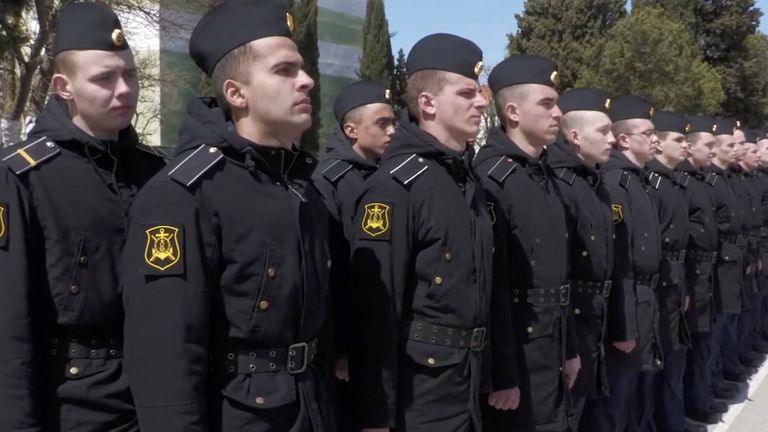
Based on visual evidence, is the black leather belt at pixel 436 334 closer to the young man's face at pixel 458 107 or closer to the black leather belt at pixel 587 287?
the young man's face at pixel 458 107

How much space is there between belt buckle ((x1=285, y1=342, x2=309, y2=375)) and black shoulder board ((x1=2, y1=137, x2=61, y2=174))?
1005mm

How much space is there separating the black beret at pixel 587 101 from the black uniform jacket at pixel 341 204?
1.30 m

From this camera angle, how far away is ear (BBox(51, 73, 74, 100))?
9.18 ft

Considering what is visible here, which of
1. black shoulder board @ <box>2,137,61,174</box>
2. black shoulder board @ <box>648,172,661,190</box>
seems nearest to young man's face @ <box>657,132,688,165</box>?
black shoulder board @ <box>648,172,661,190</box>

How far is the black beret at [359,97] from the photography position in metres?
6.04

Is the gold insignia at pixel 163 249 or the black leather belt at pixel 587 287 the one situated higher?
the gold insignia at pixel 163 249

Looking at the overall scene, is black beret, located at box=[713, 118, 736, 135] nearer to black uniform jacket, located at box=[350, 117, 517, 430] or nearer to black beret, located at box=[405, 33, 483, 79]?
black beret, located at box=[405, 33, 483, 79]

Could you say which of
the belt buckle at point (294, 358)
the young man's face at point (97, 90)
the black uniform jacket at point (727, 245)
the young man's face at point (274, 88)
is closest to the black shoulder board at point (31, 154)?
the young man's face at point (97, 90)

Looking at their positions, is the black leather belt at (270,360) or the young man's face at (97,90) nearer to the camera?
the black leather belt at (270,360)

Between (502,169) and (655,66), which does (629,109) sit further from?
(655,66)

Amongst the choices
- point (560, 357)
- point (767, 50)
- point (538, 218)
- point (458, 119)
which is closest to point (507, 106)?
point (538, 218)

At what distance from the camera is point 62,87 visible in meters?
2.81

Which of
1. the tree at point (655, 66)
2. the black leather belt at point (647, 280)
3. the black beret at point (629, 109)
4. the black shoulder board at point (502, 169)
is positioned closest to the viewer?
the black shoulder board at point (502, 169)

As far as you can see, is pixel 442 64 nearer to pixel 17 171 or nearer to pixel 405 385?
pixel 405 385
